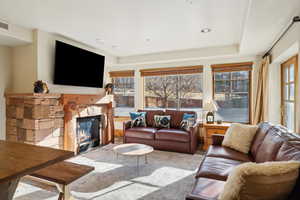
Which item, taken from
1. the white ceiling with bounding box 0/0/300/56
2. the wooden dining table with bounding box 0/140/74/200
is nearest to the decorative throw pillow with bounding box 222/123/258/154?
the white ceiling with bounding box 0/0/300/56

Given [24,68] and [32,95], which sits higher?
[24,68]

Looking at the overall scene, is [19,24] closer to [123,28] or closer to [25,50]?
[25,50]

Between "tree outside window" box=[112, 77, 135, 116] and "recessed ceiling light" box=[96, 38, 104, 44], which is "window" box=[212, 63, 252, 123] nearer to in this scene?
"tree outside window" box=[112, 77, 135, 116]

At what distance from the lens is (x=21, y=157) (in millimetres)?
1257

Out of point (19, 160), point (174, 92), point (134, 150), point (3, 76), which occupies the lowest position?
point (134, 150)

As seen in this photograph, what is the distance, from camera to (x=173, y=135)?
389cm

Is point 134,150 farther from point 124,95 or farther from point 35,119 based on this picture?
point 124,95

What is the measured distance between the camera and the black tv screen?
3.43 m

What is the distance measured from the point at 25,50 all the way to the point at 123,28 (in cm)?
198

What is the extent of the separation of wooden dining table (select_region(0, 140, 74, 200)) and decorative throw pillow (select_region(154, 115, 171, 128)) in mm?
3268

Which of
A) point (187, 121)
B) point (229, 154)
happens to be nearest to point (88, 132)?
point (187, 121)

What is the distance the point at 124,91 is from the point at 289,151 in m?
4.77

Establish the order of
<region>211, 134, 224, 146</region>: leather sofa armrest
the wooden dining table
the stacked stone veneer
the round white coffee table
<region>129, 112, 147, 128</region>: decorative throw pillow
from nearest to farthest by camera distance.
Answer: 1. the wooden dining table
2. the round white coffee table
3. <region>211, 134, 224, 146</region>: leather sofa armrest
4. the stacked stone veneer
5. <region>129, 112, 147, 128</region>: decorative throw pillow

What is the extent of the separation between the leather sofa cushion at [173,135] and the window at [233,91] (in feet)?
4.39
